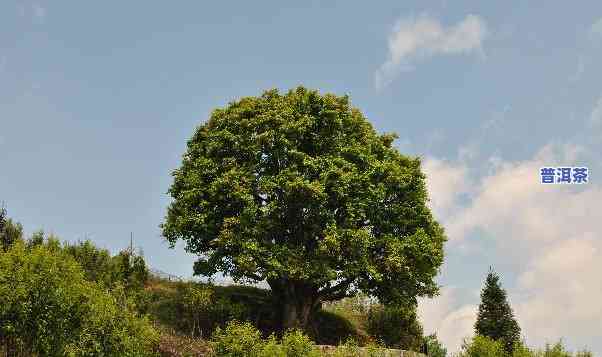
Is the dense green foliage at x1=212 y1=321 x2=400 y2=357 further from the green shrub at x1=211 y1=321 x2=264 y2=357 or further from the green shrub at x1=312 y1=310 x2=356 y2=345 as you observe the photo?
the green shrub at x1=312 y1=310 x2=356 y2=345

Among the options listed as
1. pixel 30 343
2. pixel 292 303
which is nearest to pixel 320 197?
pixel 292 303

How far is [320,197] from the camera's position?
154 feet

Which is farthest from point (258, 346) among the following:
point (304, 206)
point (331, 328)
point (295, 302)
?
point (331, 328)

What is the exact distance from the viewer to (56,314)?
99.6 ft

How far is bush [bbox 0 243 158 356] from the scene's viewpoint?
98.0ft

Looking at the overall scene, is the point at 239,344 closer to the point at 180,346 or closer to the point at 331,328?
the point at 180,346

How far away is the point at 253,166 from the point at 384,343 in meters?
19.7

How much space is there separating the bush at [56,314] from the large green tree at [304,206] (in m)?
14.4

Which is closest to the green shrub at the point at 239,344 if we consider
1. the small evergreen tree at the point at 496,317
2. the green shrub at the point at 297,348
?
the green shrub at the point at 297,348

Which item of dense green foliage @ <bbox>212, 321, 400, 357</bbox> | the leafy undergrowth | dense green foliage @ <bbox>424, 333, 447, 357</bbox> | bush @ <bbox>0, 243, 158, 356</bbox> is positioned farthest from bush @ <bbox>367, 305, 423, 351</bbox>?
bush @ <bbox>0, 243, 158, 356</bbox>

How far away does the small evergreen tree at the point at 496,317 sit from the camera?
169ft

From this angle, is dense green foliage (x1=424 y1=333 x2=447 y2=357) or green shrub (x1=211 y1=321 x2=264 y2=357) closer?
green shrub (x1=211 y1=321 x2=264 y2=357)

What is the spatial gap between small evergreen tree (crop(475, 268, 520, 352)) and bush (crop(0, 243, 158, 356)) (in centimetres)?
2897

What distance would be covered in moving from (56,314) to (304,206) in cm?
2128
